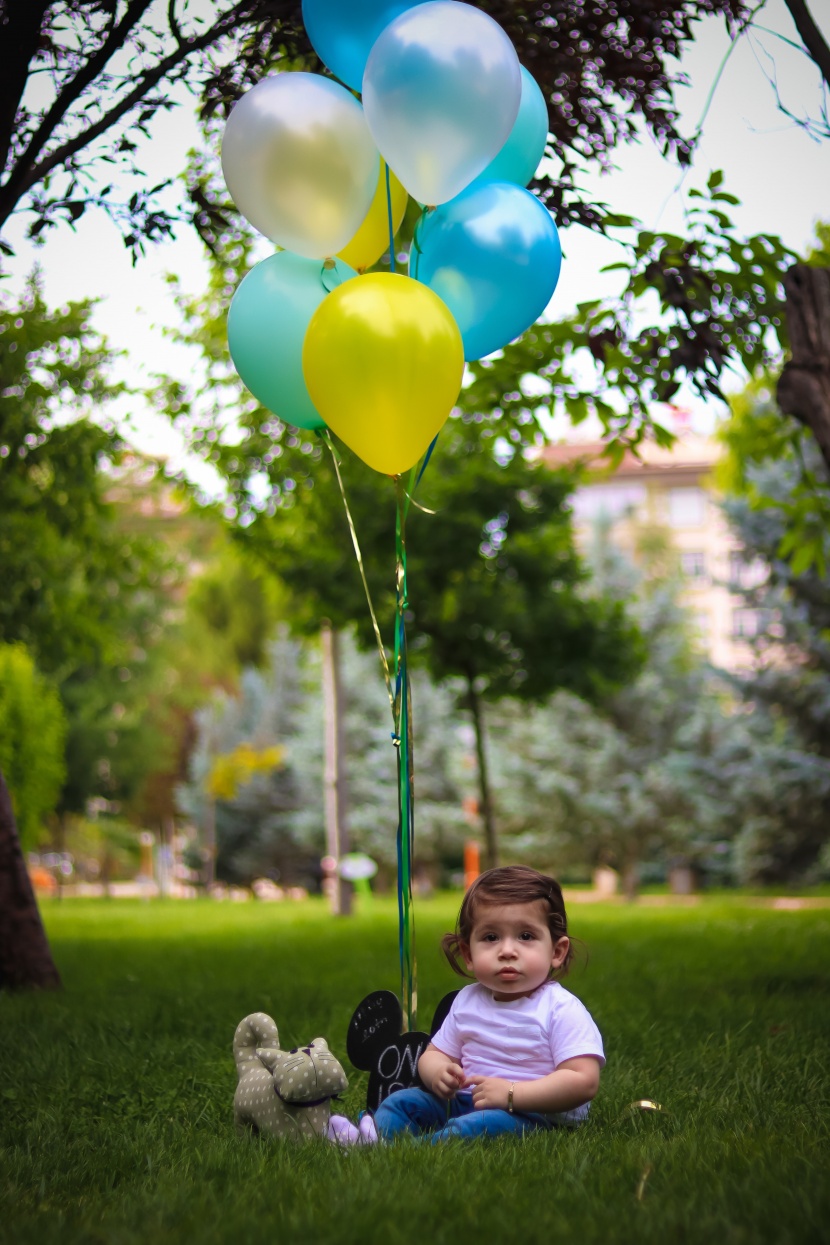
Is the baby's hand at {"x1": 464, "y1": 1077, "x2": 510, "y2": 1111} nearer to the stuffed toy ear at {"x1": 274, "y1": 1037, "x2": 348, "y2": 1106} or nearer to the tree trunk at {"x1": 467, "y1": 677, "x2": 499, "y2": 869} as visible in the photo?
the stuffed toy ear at {"x1": 274, "y1": 1037, "x2": 348, "y2": 1106}

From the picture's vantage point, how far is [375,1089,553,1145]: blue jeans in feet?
8.39

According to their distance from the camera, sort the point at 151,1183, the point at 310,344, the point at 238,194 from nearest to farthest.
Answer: the point at 151,1183 < the point at 310,344 < the point at 238,194

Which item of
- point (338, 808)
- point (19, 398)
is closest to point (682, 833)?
point (338, 808)

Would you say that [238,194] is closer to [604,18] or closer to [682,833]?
[604,18]

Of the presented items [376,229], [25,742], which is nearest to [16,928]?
[376,229]

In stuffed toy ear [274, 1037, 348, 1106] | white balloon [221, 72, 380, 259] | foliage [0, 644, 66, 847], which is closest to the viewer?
stuffed toy ear [274, 1037, 348, 1106]

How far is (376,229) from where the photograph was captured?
3.56 m

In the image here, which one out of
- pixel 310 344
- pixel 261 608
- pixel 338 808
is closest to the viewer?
pixel 310 344

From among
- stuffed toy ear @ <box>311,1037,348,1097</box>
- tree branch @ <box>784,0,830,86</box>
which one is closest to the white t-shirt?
stuffed toy ear @ <box>311,1037,348,1097</box>

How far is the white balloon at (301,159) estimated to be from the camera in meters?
3.14

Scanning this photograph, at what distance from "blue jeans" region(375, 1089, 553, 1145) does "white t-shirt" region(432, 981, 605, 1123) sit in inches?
3.4

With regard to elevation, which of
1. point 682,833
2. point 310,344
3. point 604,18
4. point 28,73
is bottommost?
point 682,833

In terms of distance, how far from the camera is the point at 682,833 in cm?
1878

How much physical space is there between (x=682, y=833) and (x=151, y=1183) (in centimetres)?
1744
